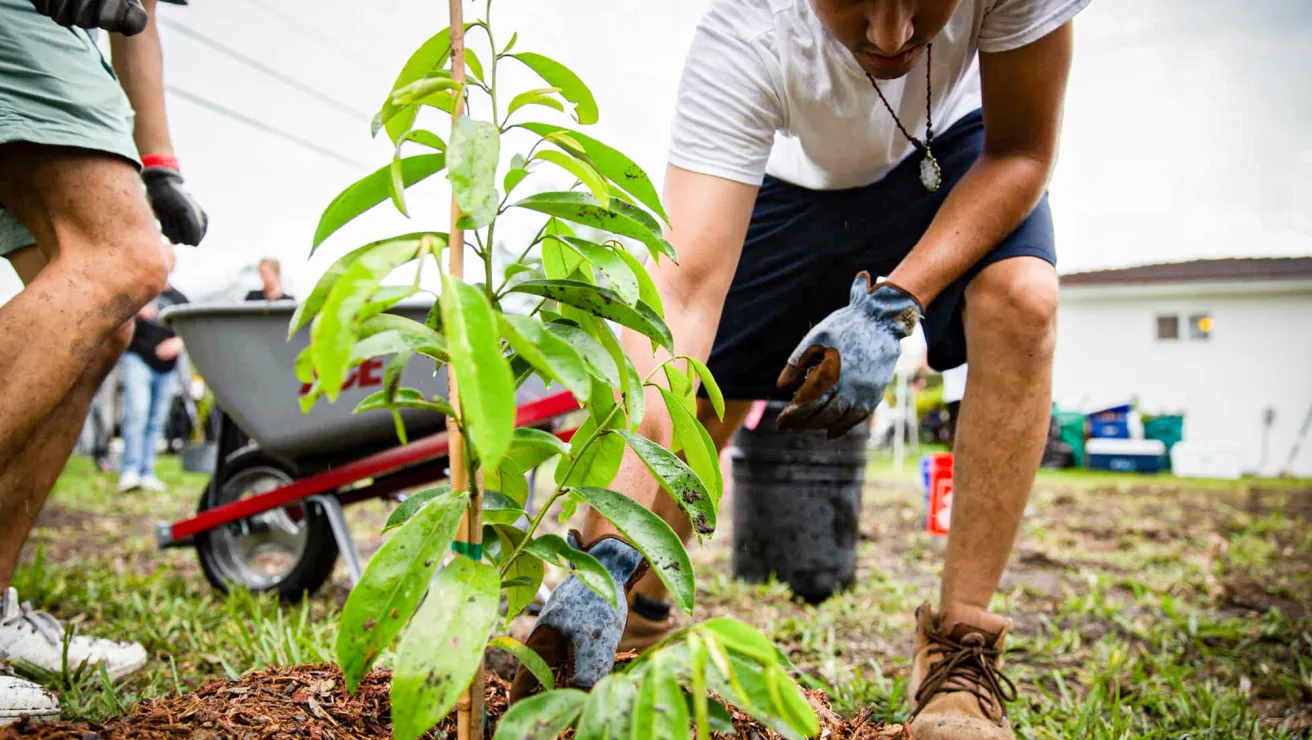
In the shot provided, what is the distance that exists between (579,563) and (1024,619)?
2.15 m

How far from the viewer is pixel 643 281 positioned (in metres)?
0.82

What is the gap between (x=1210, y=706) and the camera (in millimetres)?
1599

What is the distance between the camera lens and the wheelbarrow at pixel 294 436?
7.73ft

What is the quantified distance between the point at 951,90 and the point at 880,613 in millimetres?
1550

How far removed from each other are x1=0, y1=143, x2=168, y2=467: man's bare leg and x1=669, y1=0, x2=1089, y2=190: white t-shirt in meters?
0.92

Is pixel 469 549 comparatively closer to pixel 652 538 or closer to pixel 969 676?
pixel 652 538

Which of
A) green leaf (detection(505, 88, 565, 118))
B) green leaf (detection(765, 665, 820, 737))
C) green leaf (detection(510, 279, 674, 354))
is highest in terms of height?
green leaf (detection(505, 88, 565, 118))

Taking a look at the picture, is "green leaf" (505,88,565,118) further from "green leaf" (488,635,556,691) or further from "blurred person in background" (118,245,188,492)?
"blurred person in background" (118,245,188,492)

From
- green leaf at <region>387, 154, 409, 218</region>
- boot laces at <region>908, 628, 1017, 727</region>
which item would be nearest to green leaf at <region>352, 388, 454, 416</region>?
green leaf at <region>387, 154, 409, 218</region>

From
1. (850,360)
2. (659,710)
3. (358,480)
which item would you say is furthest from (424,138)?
(358,480)

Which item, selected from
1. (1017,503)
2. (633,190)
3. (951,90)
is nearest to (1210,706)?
(1017,503)

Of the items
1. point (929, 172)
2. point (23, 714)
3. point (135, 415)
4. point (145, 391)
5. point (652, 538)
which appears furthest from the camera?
point (145, 391)

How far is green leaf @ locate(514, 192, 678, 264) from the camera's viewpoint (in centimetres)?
74

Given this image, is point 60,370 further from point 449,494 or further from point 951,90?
point 951,90
